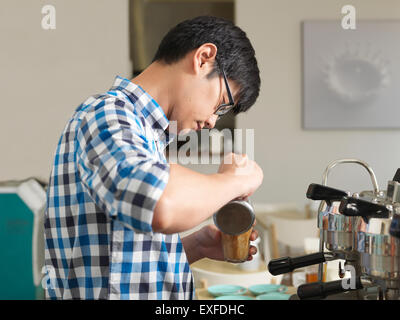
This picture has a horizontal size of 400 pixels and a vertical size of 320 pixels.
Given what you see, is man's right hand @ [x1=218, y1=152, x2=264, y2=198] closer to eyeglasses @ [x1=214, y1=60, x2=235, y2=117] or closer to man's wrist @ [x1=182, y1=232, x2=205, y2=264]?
eyeglasses @ [x1=214, y1=60, x2=235, y2=117]

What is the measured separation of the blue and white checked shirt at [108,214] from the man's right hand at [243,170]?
0.12m

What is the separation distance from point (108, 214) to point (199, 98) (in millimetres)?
305

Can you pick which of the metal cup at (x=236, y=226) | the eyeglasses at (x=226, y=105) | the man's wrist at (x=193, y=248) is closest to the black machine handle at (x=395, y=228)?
the metal cup at (x=236, y=226)

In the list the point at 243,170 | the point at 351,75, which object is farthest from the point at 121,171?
the point at 351,75

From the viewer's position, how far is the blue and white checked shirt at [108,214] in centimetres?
66

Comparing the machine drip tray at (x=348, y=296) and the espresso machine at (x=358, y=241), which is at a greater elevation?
the espresso machine at (x=358, y=241)

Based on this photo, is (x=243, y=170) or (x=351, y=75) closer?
(x=243, y=170)

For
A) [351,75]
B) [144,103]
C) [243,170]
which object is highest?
[351,75]

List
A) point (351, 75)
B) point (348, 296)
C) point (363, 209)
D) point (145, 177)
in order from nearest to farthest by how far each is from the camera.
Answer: point (145, 177) < point (363, 209) < point (348, 296) < point (351, 75)

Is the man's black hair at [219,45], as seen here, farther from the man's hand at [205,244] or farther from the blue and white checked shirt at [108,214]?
the man's hand at [205,244]

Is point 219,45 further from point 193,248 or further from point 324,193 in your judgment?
Result: point 193,248

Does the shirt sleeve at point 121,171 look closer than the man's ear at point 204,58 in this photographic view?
Yes

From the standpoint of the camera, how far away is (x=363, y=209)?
29.7 inches
